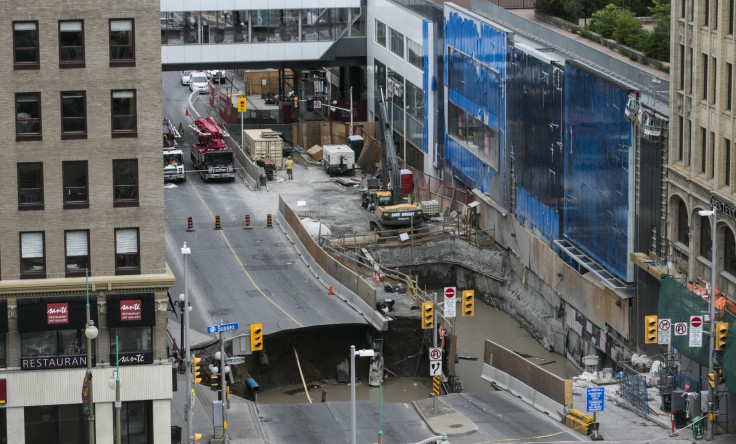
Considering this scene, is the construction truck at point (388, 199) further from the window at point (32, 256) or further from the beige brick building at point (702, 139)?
the window at point (32, 256)

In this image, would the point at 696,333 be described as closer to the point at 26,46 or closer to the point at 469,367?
the point at 469,367

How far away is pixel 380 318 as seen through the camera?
3209 inches

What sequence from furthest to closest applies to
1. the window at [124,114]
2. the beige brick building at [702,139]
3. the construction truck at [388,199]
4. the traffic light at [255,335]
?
the construction truck at [388,199], the beige brick building at [702,139], the traffic light at [255,335], the window at [124,114]

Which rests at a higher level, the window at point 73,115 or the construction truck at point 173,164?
the window at point 73,115

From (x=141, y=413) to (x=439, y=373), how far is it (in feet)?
43.3

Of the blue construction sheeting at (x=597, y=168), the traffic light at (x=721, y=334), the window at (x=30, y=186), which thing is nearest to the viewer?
the window at (x=30, y=186)

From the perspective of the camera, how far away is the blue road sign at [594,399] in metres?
64.1

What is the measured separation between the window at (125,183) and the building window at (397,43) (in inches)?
2237

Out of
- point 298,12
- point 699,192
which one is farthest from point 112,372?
point 298,12

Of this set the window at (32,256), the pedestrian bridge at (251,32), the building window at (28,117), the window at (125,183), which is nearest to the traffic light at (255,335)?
the window at (125,183)

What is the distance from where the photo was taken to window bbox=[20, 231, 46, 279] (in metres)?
64.0

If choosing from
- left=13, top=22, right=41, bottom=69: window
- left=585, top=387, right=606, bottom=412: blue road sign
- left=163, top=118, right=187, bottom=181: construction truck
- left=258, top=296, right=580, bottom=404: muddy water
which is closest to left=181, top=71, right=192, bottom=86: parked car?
left=163, top=118, right=187, bottom=181: construction truck

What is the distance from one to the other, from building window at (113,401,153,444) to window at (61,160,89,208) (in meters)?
8.26

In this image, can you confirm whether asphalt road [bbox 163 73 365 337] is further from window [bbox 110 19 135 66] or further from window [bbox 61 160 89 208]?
Answer: window [bbox 110 19 135 66]
